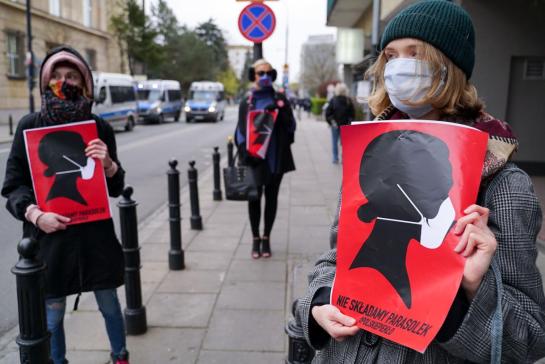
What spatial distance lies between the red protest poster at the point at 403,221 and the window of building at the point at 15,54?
105ft

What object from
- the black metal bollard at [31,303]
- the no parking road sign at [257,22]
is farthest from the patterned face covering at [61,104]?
the no parking road sign at [257,22]

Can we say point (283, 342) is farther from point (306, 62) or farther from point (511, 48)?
point (306, 62)

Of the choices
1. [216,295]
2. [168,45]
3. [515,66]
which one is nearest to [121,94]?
[515,66]

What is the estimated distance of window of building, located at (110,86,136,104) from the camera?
77.9 feet

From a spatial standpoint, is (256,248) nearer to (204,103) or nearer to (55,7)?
(204,103)

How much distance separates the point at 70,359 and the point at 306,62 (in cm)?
6801

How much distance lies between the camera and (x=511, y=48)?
32.3 ft

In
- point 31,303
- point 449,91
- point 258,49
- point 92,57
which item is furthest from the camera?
point 92,57

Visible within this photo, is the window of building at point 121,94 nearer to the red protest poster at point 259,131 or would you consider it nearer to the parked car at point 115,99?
the parked car at point 115,99

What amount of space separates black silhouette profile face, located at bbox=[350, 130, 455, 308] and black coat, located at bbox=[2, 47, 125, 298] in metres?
1.87

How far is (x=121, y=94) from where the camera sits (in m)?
24.8

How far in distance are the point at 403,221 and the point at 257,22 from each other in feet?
21.7

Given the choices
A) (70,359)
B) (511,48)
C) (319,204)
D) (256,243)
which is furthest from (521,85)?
(70,359)

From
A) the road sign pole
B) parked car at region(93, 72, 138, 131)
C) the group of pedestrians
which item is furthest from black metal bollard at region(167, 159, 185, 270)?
parked car at region(93, 72, 138, 131)
